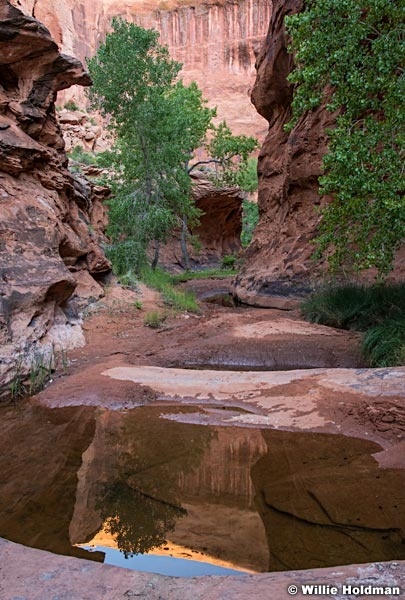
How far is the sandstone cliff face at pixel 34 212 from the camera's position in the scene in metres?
7.00

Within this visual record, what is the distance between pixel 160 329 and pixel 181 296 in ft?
12.2

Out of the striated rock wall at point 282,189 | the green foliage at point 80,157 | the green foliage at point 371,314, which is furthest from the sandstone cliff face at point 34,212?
the green foliage at point 80,157

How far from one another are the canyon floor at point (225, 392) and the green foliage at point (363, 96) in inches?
91.2

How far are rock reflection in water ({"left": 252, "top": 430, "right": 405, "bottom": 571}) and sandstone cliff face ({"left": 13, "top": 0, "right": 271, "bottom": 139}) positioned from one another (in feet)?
178

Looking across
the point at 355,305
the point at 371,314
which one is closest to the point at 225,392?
the point at 371,314

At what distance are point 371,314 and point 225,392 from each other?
4.86 meters

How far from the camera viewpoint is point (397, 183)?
20.8ft

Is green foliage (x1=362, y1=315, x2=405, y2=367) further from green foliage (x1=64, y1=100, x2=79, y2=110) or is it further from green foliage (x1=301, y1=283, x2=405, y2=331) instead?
green foliage (x1=64, y1=100, x2=79, y2=110)

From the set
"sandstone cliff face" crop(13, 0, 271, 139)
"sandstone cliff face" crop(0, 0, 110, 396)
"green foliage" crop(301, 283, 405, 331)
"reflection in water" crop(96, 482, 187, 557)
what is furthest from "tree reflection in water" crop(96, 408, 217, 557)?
"sandstone cliff face" crop(13, 0, 271, 139)

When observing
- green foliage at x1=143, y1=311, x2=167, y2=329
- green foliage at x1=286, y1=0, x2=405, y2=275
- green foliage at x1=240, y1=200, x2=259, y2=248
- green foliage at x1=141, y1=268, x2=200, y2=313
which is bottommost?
green foliage at x1=240, y1=200, x2=259, y2=248

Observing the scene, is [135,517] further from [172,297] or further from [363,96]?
[172,297]

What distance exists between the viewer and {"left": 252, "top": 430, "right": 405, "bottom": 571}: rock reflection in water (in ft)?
8.19

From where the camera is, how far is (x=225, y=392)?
18.7 ft

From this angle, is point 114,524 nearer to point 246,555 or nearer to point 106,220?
point 246,555
